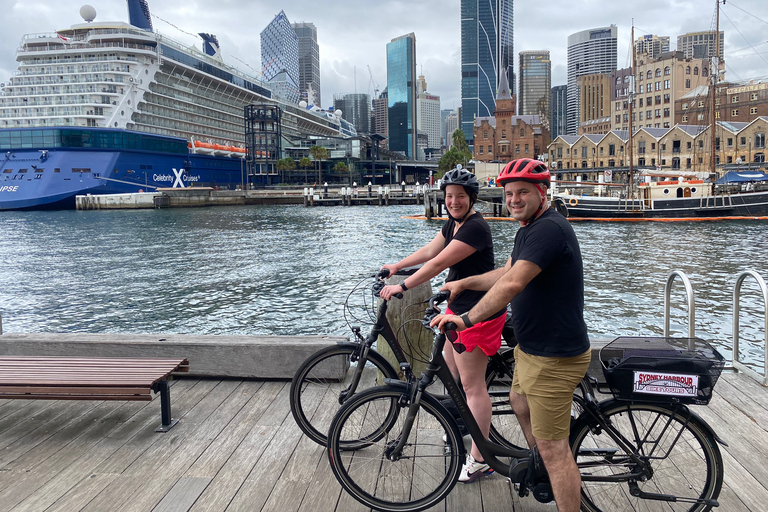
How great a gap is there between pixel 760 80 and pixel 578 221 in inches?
3082

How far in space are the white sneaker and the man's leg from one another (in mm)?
752

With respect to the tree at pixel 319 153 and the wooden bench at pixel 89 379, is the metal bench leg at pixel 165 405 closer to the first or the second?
the wooden bench at pixel 89 379

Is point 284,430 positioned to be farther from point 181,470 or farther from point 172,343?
point 172,343

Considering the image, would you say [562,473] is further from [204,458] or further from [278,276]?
[278,276]

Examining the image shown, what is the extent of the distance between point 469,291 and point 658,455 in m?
1.34

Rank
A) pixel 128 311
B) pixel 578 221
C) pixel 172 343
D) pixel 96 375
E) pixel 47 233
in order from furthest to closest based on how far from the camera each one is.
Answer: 1. pixel 578 221
2. pixel 47 233
3. pixel 128 311
4. pixel 172 343
5. pixel 96 375

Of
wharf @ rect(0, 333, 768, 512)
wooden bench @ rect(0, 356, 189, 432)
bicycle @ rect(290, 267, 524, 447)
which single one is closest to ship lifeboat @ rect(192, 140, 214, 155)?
wharf @ rect(0, 333, 768, 512)

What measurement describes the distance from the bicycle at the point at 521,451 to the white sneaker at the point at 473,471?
0.19 m

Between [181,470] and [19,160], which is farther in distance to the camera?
[19,160]

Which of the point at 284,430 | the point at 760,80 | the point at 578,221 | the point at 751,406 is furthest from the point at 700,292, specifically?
the point at 760,80

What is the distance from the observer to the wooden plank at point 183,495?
322cm

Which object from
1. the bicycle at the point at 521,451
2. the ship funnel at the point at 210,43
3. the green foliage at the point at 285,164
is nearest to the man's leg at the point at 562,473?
the bicycle at the point at 521,451

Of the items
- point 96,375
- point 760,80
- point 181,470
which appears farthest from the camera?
point 760,80

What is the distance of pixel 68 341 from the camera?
5.18 m
